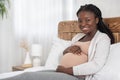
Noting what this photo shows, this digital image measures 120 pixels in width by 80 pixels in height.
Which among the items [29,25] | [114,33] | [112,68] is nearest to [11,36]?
[29,25]

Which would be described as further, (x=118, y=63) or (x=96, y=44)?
(x=96, y=44)

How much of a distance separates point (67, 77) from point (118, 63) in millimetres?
409

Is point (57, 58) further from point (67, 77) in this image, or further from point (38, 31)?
point (38, 31)

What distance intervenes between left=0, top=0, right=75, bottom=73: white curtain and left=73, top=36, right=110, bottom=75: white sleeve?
139cm

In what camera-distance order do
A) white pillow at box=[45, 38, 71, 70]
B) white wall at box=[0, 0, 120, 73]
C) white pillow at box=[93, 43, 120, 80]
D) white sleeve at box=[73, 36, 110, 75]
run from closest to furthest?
white pillow at box=[93, 43, 120, 80], white sleeve at box=[73, 36, 110, 75], white pillow at box=[45, 38, 71, 70], white wall at box=[0, 0, 120, 73]

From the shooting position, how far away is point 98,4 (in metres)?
2.70

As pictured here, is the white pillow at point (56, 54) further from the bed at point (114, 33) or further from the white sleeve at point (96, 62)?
the white sleeve at point (96, 62)

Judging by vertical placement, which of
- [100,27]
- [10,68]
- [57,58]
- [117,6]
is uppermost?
[117,6]

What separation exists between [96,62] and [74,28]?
3.11ft

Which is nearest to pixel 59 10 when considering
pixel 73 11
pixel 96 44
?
pixel 73 11

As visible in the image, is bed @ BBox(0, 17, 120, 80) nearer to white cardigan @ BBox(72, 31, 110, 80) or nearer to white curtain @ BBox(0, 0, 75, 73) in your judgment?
white cardigan @ BBox(72, 31, 110, 80)

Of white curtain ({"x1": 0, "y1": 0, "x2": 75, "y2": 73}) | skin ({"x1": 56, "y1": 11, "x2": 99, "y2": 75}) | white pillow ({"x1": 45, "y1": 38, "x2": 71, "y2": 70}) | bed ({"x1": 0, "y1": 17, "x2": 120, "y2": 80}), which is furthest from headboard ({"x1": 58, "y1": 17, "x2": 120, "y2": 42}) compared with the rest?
white curtain ({"x1": 0, "y1": 0, "x2": 75, "y2": 73})

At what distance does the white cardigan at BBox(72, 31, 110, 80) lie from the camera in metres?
1.85

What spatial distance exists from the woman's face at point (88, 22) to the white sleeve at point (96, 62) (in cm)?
28
